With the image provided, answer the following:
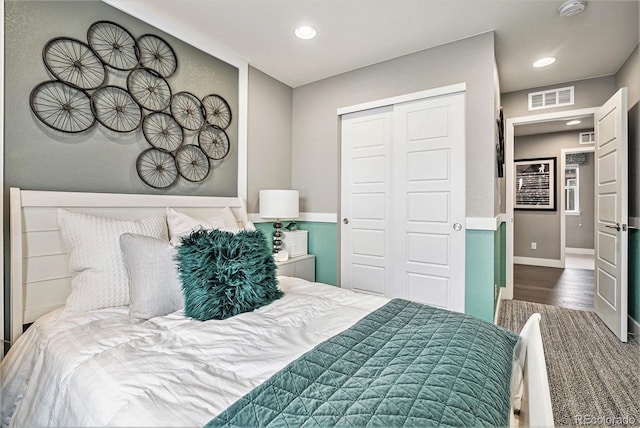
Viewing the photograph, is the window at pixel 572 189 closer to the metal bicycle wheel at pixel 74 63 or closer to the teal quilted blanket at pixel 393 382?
the teal quilted blanket at pixel 393 382

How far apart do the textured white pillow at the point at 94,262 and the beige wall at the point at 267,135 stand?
150cm

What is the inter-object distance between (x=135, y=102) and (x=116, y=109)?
0.14m

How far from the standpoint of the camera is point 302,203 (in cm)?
358

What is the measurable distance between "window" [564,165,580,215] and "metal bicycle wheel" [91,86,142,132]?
8365 millimetres

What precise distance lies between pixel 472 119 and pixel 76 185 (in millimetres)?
2916

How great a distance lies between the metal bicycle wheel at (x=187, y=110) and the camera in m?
2.41

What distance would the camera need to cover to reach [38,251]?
1.66 meters

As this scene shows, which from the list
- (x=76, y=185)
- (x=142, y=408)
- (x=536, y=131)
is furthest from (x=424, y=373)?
(x=536, y=131)

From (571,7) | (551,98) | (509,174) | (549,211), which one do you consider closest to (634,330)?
(509,174)

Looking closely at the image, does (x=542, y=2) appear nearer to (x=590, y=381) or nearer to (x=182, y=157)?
(x=590, y=381)

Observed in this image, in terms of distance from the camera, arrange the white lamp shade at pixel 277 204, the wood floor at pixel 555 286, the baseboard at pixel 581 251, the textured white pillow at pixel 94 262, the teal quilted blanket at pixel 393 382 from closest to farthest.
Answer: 1. the teal quilted blanket at pixel 393 382
2. the textured white pillow at pixel 94 262
3. the white lamp shade at pixel 277 204
4. the wood floor at pixel 555 286
5. the baseboard at pixel 581 251

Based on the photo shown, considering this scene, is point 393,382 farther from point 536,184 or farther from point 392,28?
point 536,184

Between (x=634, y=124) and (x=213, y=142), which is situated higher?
(x=634, y=124)

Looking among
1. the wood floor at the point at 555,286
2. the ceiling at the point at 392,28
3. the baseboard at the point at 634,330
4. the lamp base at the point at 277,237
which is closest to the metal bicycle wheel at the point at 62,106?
the ceiling at the point at 392,28
